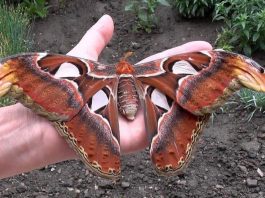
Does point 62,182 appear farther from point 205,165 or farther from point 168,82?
point 168,82

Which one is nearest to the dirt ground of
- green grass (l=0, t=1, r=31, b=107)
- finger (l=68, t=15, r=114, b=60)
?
finger (l=68, t=15, r=114, b=60)

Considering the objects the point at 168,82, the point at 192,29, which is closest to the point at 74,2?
the point at 192,29

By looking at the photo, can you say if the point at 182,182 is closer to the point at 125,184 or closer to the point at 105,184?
the point at 125,184

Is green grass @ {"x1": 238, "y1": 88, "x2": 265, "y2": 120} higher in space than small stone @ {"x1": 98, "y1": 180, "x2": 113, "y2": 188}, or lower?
higher

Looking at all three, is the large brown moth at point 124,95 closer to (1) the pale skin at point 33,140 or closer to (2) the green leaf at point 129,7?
(1) the pale skin at point 33,140

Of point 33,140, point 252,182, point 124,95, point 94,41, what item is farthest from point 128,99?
point 252,182

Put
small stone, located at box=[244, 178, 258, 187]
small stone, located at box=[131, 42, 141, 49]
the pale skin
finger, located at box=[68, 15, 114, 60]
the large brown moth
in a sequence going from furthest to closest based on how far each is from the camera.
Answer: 1. small stone, located at box=[131, 42, 141, 49]
2. small stone, located at box=[244, 178, 258, 187]
3. finger, located at box=[68, 15, 114, 60]
4. the pale skin
5. the large brown moth

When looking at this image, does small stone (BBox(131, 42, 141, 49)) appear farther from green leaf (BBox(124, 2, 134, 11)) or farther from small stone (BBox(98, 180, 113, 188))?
small stone (BBox(98, 180, 113, 188))
